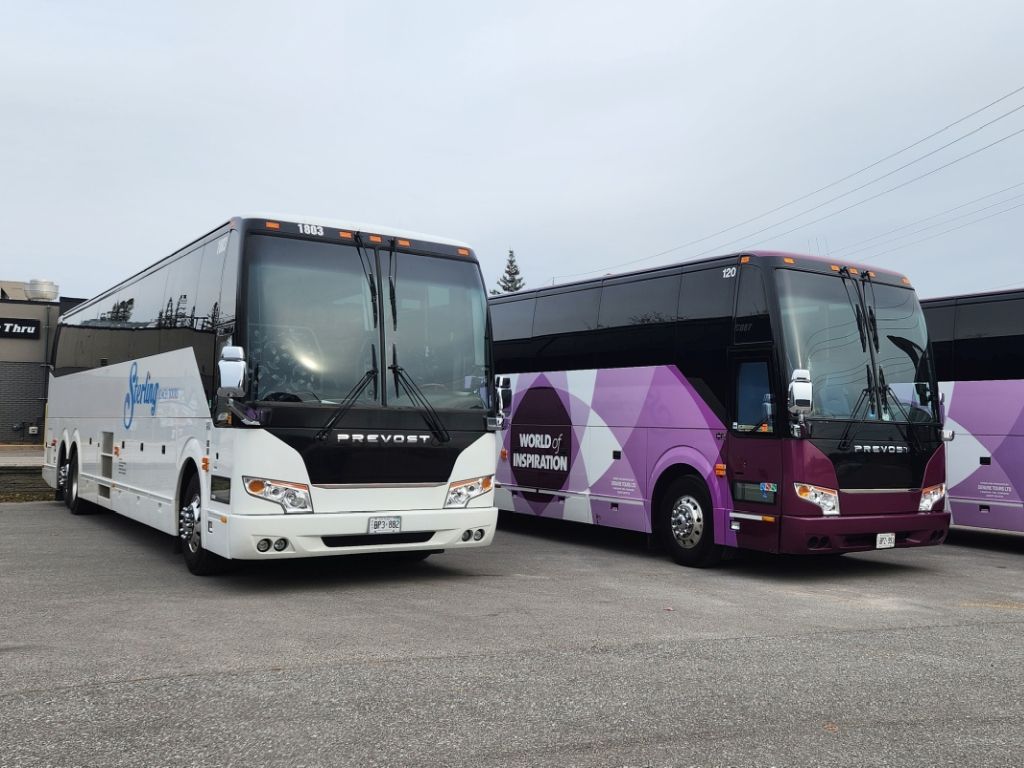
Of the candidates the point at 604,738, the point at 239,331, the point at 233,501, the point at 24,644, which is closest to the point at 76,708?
the point at 24,644

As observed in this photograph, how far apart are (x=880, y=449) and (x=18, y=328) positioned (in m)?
35.2

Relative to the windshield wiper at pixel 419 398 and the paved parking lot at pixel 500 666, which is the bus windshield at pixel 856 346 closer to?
the paved parking lot at pixel 500 666

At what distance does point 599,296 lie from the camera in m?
13.6

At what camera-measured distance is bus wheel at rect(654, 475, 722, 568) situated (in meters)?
11.2

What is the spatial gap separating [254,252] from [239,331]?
0.77m

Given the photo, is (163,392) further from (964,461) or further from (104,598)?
(964,461)

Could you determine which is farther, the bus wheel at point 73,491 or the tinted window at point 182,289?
the bus wheel at point 73,491

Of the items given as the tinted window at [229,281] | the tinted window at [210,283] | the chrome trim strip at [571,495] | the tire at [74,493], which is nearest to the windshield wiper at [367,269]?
the tinted window at [229,281]

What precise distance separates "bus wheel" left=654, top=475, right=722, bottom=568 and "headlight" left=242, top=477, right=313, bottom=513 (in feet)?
14.9

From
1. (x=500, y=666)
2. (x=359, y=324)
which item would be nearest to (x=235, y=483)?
(x=359, y=324)

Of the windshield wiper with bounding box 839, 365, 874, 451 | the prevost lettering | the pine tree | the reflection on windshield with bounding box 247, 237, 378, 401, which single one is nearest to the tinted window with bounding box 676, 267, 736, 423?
the windshield wiper with bounding box 839, 365, 874, 451

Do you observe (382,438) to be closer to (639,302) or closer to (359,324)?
(359,324)

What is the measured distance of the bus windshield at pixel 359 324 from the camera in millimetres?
8875

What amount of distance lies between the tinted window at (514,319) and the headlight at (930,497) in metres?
6.12
